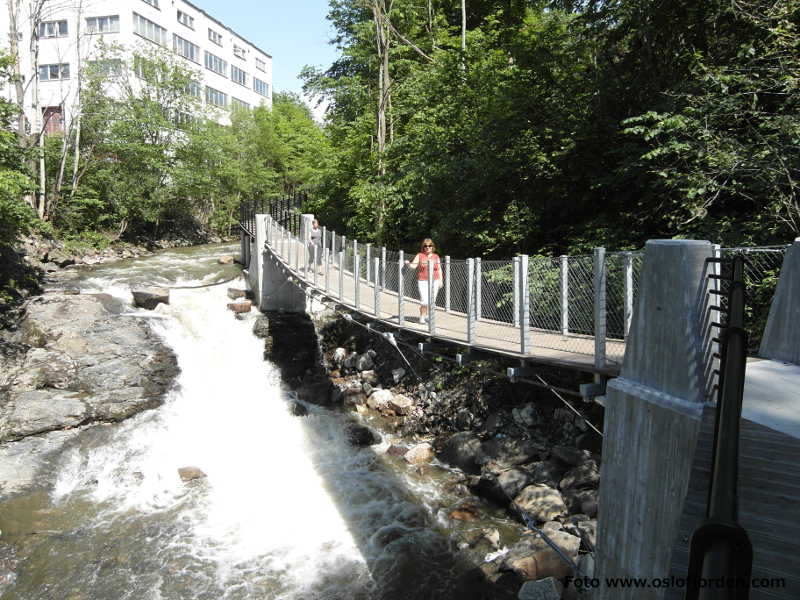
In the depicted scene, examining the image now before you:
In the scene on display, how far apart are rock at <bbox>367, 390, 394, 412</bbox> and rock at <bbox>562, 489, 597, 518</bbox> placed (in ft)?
16.9

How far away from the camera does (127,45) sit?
3069 cm

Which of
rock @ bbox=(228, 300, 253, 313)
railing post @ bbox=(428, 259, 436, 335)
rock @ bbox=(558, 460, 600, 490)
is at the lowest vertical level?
rock @ bbox=(558, 460, 600, 490)

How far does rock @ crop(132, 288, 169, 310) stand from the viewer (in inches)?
613

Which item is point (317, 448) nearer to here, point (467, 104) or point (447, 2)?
point (467, 104)

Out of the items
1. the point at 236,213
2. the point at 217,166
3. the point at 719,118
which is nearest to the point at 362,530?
the point at 719,118

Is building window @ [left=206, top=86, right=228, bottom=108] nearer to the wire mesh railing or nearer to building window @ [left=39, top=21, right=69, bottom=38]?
building window @ [left=39, top=21, right=69, bottom=38]

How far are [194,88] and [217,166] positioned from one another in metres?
7.82

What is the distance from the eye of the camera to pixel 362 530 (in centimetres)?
802

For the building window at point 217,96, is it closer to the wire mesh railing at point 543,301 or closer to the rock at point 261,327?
the rock at point 261,327

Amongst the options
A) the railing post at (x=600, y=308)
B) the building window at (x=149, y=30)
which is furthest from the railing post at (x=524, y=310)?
the building window at (x=149, y=30)

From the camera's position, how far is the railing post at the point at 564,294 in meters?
6.49

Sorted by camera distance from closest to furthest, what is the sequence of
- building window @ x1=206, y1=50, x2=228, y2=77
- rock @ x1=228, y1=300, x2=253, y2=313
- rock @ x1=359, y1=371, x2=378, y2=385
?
rock @ x1=359, y1=371, x2=378, y2=385, rock @ x1=228, y1=300, x2=253, y2=313, building window @ x1=206, y1=50, x2=228, y2=77

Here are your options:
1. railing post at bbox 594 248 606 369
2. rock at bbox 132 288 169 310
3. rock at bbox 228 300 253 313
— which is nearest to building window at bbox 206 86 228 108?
rock at bbox 228 300 253 313

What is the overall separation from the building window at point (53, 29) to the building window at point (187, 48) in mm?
6289
